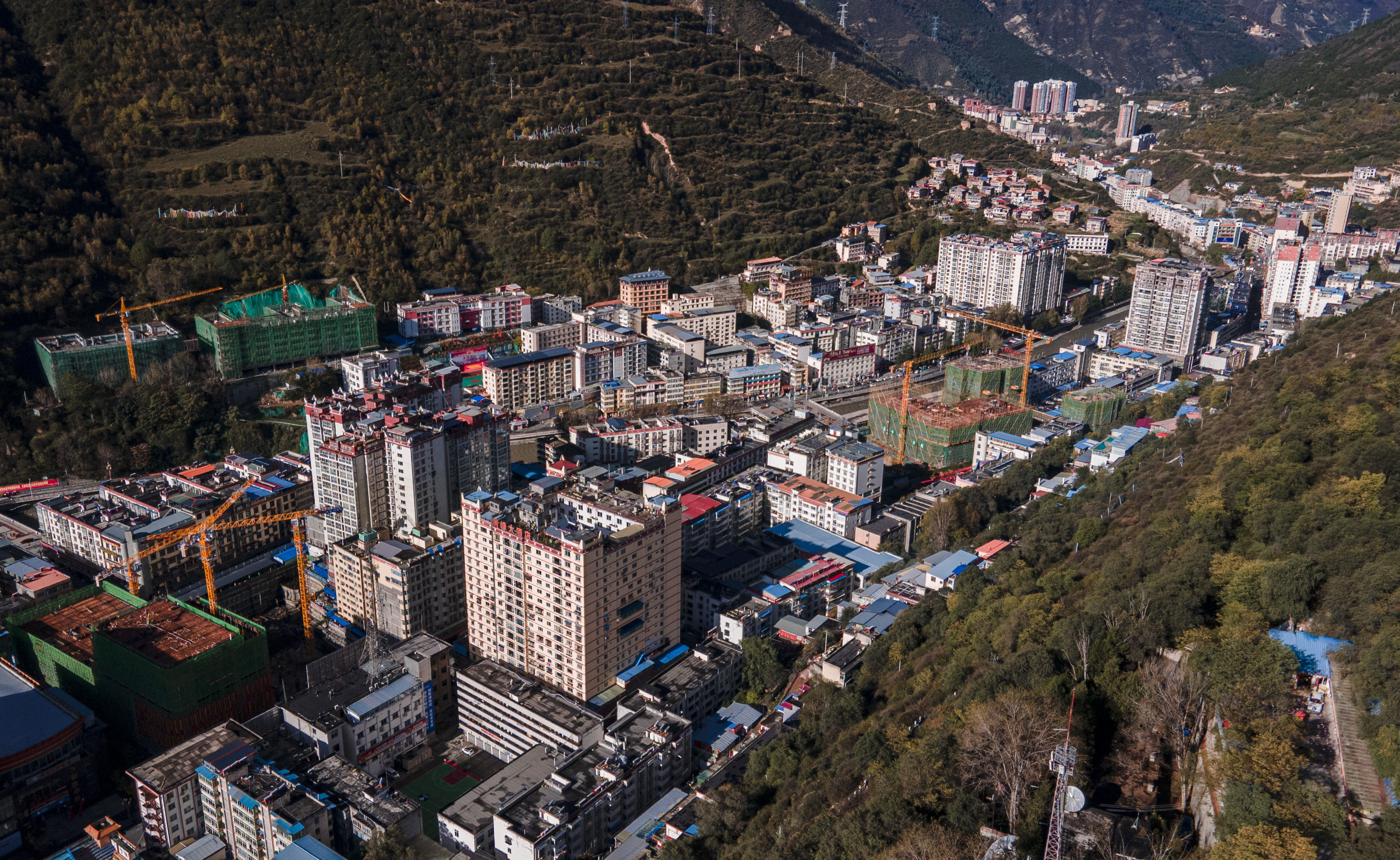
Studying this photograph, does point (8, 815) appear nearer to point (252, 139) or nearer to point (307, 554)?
point (307, 554)

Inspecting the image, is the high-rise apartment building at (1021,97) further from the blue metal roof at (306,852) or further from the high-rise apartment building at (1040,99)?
the blue metal roof at (306,852)

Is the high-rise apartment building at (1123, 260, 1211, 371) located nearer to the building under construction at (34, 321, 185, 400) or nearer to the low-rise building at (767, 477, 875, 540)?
the low-rise building at (767, 477, 875, 540)

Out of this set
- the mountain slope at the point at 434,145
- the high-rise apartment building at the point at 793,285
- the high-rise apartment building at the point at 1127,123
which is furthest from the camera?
the high-rise apartment building at the point at 1127,123

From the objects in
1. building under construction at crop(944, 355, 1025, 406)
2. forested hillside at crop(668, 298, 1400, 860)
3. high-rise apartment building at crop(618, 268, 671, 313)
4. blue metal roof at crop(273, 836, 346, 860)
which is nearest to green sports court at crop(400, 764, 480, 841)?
blue metal roof at crop(273, 836, 346, 860)

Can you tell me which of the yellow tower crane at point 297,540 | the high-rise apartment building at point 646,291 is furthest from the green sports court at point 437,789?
the high-rise apartment building at point 646,291

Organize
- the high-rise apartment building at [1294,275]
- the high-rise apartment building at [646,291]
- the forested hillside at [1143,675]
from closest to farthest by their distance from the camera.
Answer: the forested hillside at [1143,675] → the high-rise apartment building at [646,291] → the high-rise apartment building at [1294,275]

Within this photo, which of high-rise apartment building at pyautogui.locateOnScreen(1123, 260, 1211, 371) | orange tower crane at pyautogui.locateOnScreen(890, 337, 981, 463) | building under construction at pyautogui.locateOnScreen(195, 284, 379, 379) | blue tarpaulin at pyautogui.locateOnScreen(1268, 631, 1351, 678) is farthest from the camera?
high-rise apartment building at pyautogui.locateOnScreen(1123, 260, 1211, 371)
